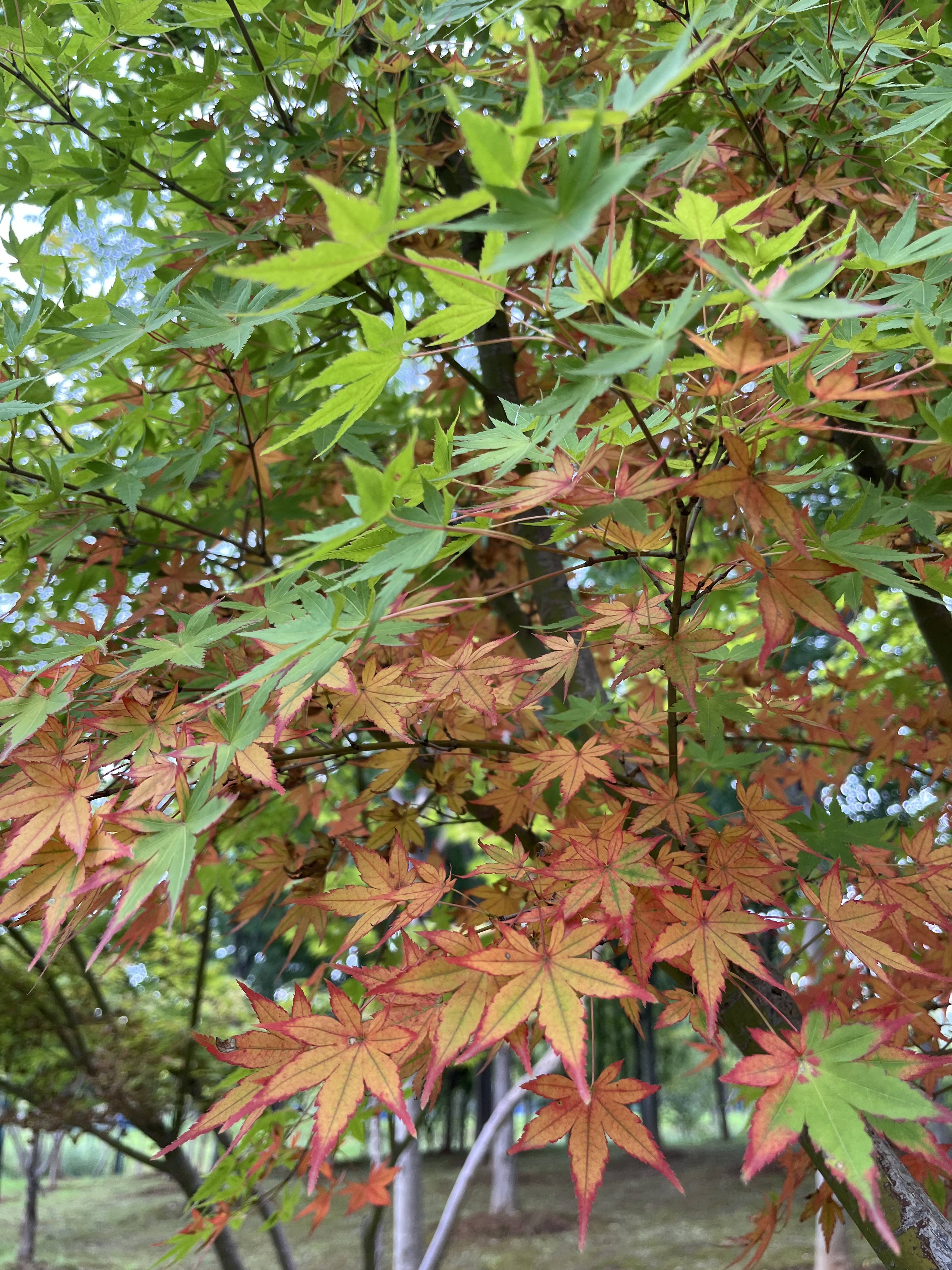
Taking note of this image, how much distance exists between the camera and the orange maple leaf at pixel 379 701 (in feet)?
3.93

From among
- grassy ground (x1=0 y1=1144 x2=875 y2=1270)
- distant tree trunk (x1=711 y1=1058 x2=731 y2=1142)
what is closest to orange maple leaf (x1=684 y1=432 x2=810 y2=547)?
grassy ground (x1=0 y1=1144 x2=875 y2=1270)

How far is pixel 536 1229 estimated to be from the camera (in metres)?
8.66

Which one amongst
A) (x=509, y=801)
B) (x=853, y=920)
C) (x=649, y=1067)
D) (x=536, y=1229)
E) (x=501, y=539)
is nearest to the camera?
(x=853, y=920)

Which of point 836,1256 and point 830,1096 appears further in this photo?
point 836,1256

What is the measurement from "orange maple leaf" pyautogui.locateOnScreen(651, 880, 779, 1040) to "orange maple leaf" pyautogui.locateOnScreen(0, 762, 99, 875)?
675 millimetres

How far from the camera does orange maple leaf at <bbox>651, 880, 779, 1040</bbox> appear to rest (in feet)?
3.34

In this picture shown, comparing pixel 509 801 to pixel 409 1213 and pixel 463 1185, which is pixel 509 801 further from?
pixel 409 1213

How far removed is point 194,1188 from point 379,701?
2759 mm

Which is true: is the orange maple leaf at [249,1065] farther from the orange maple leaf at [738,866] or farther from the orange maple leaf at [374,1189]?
the orange maple leaf at [374,1189]

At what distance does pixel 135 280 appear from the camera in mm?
2482

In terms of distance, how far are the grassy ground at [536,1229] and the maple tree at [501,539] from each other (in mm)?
5472

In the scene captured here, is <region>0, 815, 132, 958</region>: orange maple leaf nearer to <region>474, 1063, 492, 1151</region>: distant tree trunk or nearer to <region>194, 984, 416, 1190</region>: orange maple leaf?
<region>194, 984, 416, 1190</region>: orange maple leaf

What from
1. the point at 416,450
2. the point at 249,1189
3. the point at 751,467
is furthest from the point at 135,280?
the point at 249,1189

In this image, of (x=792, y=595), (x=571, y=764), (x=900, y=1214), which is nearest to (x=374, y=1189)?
(x=900, y=1214)
